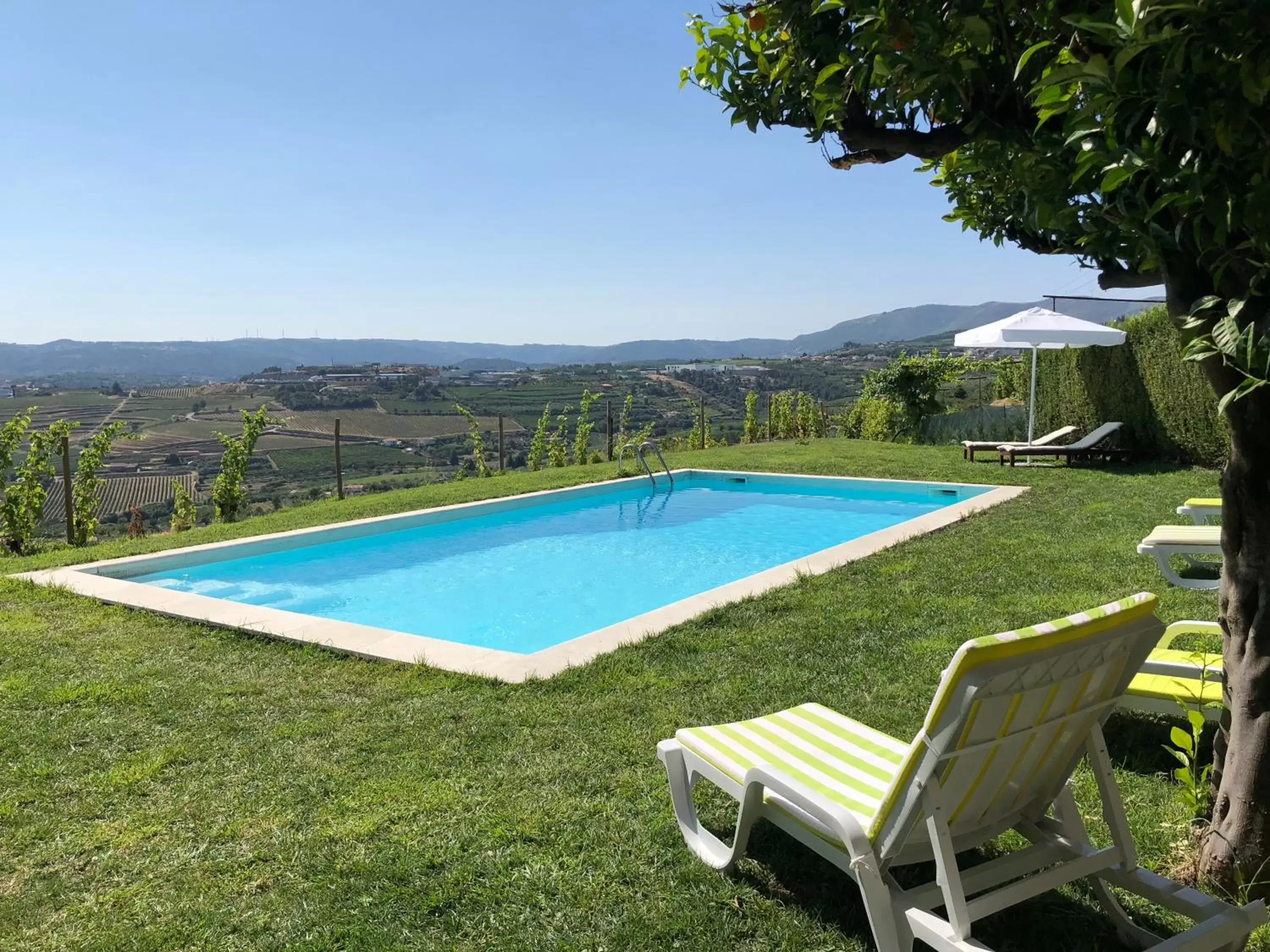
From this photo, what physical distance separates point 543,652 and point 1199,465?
12.0 metres

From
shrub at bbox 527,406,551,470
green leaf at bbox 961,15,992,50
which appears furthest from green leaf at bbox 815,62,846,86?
shrub at bbox 527,406,551,470

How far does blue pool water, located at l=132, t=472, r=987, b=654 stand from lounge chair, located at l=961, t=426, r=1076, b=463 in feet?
9.78

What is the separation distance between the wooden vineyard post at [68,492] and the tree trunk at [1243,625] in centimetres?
1164

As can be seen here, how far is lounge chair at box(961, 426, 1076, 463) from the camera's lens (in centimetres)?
1474

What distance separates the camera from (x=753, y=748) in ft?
9.39

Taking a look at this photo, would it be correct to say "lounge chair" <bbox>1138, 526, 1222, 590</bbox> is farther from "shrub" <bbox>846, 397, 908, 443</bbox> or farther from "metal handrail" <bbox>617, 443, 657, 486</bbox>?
"shrub" <bbox>846, 397, 908, 443</bbox>

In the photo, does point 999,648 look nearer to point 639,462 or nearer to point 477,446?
point 639,462

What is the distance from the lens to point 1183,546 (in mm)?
5180

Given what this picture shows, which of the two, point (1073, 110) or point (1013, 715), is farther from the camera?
point (1073, 110)

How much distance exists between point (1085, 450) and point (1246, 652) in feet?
41.7

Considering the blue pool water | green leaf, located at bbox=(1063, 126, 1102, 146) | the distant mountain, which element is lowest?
the blue pool water

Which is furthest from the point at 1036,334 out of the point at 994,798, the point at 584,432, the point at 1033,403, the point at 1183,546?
the point at 994,798

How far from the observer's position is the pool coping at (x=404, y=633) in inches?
204

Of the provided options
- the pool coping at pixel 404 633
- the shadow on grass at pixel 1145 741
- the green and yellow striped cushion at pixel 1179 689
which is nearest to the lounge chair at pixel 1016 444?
the pool coping at pixel 404 633
